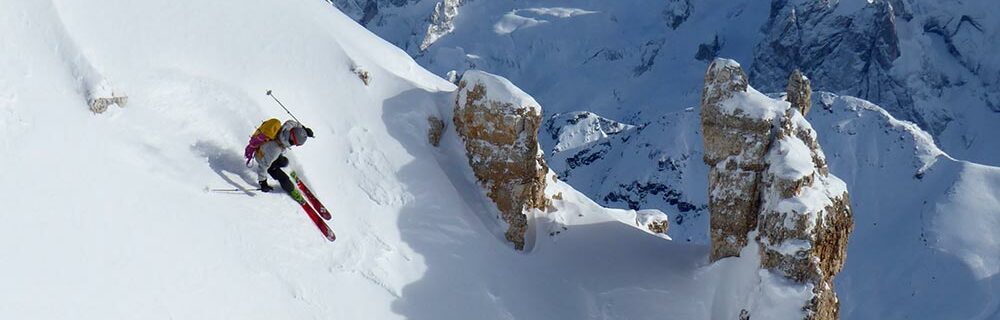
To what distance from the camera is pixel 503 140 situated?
34.9 meters

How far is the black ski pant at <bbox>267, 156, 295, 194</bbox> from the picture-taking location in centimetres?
2981

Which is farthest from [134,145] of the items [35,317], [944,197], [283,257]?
[944,197]

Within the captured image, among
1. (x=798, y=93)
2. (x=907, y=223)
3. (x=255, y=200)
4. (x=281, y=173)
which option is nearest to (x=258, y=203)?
(x=255, y=200)

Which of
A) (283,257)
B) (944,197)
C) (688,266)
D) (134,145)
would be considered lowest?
(944,197)

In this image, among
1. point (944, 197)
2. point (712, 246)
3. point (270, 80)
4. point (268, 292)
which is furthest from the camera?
point (944, 197)

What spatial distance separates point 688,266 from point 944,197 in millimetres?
137120

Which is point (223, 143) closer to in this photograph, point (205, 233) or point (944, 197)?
point (205, 233)

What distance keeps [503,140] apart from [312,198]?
6.41m

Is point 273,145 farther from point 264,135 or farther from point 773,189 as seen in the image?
point 773,189

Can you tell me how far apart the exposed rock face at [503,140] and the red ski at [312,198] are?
592 centimetres

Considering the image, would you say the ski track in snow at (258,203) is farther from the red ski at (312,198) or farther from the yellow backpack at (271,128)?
the yellow backpack at (271,128)

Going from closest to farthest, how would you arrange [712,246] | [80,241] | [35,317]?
[35,317] < [80,241] < [712,246]

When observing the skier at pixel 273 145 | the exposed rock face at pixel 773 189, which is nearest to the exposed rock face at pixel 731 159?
the exposed rock face at pixel 773 189

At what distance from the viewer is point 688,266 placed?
3669 cm
